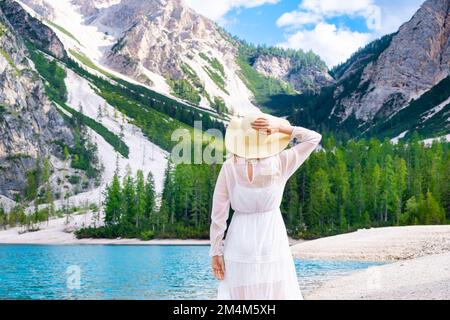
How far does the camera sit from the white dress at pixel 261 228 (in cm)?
662

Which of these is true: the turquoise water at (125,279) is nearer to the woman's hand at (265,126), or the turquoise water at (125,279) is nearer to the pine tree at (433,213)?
→ the woman's hand at (265,126)

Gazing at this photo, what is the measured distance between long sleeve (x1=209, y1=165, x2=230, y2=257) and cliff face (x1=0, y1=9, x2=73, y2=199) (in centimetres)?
15234

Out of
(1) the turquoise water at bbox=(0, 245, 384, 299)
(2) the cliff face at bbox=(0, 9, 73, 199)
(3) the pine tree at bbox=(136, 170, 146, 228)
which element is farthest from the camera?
(2) the cliff face at bbox=(0, 9, 73, 199)

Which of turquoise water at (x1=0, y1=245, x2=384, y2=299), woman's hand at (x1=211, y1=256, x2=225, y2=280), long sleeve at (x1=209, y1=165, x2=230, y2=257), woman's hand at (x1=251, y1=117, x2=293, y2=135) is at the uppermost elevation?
woman's hand at (x1=251, y1=117, x2=293, y2=135)

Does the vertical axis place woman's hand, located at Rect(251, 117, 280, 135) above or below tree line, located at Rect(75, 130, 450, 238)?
below

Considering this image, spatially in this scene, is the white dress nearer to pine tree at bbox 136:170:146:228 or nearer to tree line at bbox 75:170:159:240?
tree line at bbox 75:170:159:240

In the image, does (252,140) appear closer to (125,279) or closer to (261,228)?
(261,228)

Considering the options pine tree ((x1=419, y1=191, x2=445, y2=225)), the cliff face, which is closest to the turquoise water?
pine tree ((x1=419, y1=191, x2=445, y2=225))

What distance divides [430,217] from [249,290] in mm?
70756

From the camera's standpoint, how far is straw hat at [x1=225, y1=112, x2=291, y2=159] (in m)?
6.66

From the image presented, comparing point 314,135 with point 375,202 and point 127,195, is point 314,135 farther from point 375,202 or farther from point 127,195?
point 127,195

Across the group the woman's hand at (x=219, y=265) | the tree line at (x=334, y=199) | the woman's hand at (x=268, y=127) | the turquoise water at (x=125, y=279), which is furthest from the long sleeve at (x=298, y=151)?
the tree line at (x=334, y=199)

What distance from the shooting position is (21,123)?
160750 mm

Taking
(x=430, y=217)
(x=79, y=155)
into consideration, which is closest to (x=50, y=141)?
(x=79, y=155)
